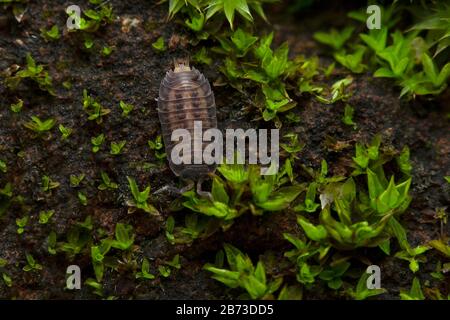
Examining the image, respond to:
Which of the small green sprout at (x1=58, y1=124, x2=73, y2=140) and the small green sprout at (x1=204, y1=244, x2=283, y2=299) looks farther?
the small green sprout at (x1=58, y1=124, x2=73, y2=140)

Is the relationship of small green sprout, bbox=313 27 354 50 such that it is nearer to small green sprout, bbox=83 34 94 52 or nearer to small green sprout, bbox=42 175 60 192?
small green sprout, bbox=83 34 94 52

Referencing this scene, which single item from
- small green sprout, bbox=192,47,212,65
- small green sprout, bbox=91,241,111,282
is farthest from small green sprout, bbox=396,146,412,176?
small green sprout, bbox=91,241,111,282

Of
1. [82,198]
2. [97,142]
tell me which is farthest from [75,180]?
[97,142]

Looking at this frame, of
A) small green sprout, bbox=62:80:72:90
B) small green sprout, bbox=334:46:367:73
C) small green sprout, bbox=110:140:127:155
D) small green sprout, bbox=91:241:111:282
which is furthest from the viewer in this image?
small green sprout, bbox=334:46:367:73

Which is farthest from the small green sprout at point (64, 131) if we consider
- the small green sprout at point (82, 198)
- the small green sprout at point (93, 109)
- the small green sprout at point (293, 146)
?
the small green sprout at point (293, 146)

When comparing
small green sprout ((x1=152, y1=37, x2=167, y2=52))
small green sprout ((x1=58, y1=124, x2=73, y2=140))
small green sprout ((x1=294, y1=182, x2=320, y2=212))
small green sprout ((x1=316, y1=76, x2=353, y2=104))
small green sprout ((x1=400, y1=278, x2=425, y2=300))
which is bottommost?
small green sprout ((x1=400, y1=278, x2=425, y2=300))

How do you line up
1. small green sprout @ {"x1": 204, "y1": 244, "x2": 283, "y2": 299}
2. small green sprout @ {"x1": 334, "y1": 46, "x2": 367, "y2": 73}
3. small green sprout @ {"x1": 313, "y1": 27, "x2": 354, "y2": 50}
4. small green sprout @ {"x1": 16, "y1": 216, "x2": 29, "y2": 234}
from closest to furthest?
small green sprout @ {"x1": 204, "y1": 244, "x2": 283, "y2": 299}, small green sprout @ {"x1": 16, "y1": 216, "x2": 29, "y2": 234}, small green sprout @ {"x1": 334, "y1": 46, "x2": 367, "y2": 73}, small green sprout @ {"x1": 313, "y1": 27, "x2": 354, "y2": 50}

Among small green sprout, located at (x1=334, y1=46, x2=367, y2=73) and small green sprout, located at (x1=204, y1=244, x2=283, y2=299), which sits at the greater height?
small green sprout, located at (x1=334, y1=46, x2=367, y2=73)

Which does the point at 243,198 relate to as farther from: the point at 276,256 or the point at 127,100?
the point at 127,100
